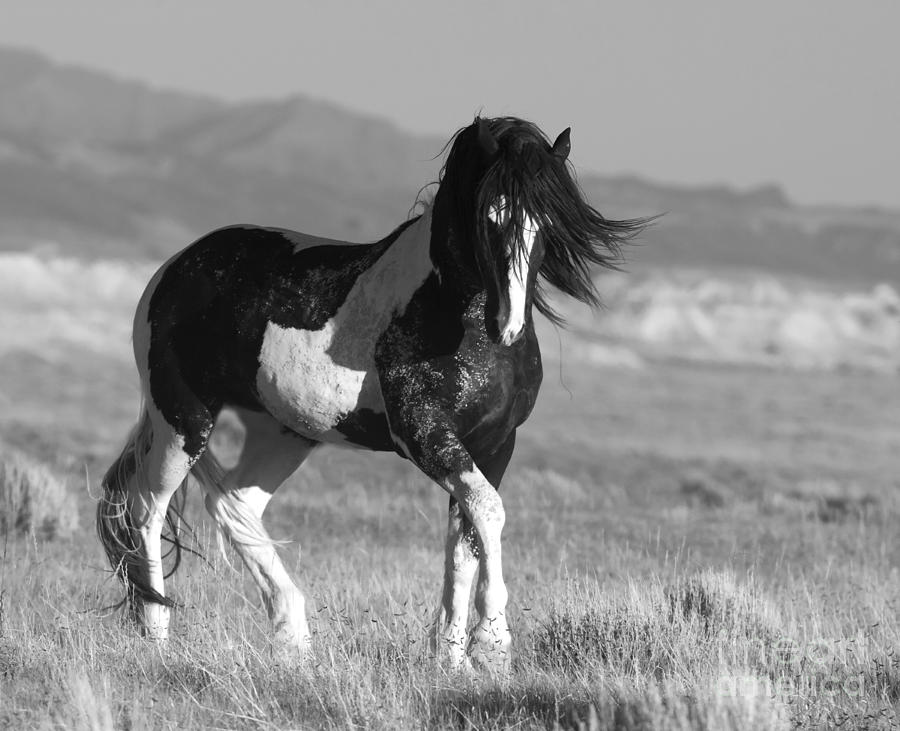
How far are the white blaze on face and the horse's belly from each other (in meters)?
0.85

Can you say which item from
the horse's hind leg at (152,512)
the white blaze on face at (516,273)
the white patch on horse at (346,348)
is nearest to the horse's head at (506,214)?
the white blaze on face at (516,273)

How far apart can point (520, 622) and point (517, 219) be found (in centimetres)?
246

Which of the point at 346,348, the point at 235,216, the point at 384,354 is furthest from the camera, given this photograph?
the point at 235,216

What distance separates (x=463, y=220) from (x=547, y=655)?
79.7 inches

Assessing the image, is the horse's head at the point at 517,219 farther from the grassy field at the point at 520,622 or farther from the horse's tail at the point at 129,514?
the horse's tail at the point at 129,514

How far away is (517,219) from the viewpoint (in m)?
5.59

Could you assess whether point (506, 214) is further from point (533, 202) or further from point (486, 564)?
point (486, 564)

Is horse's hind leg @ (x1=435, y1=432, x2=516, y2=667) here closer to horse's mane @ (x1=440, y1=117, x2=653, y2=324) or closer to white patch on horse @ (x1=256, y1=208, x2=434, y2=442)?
white patch on horse @ (x1=256, y1=208, x2=434, y2=442)

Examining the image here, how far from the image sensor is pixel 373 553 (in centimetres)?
1028

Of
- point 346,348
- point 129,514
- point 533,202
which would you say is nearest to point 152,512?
point 129,514

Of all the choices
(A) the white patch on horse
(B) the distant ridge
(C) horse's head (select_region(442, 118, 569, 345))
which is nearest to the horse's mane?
(C) horse's head (select_region(442, 118, 569, 345))

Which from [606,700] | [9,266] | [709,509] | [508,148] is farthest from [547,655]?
[9,266]

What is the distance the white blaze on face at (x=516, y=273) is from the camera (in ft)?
18.1

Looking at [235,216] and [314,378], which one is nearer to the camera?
[314,378]
